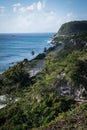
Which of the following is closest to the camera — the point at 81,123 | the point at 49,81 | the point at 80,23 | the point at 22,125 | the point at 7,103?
the point at 81,123

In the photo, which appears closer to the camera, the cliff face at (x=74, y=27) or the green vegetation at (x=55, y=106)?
the green vegetation at (x=55, y=106)

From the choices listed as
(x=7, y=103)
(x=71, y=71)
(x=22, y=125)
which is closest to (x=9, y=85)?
(x=7, y=103)

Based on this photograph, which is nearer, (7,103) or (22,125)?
(22,125)

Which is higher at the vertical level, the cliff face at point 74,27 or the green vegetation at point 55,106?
the cliff face at point 74,27

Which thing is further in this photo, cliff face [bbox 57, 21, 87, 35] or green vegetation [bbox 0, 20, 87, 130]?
cliff face [bbox 57, 21, 87, 35]

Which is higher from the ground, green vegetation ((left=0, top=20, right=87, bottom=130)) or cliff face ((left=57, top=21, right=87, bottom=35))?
cliff face ((left=57, top=21, right=87, bottom=35))

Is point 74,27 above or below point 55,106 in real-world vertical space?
above

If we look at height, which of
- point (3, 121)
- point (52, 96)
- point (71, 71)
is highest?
point (71, 71)

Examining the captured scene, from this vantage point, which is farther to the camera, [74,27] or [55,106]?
[74,27]

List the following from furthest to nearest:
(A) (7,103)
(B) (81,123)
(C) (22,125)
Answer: (A) (7,103) < (C) (22,125) < (B) (81,123)

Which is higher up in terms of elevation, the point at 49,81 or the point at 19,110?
the point at 49,81

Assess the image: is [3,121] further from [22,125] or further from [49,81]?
[49,81]
